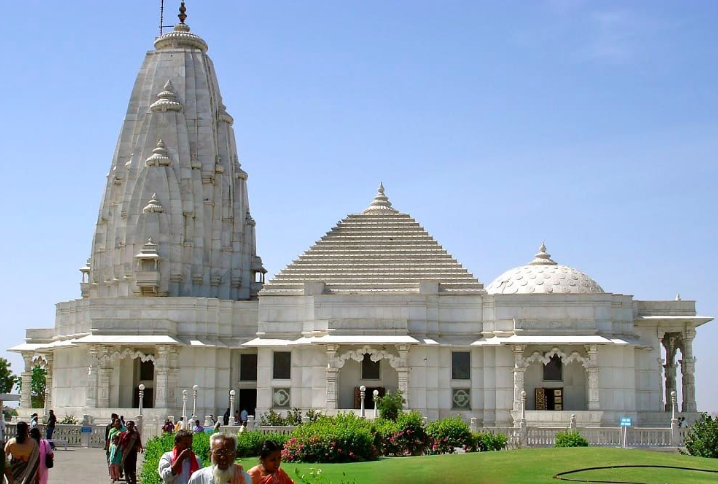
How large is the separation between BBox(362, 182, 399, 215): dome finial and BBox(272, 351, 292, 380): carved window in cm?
901

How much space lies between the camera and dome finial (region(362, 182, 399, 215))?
2250 inches

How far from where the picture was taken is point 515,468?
24.2 m

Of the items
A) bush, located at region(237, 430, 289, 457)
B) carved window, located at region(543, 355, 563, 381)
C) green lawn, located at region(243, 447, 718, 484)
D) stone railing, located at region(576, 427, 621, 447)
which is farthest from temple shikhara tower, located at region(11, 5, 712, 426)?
green lawn, located at region(243, 447, 718, 484)

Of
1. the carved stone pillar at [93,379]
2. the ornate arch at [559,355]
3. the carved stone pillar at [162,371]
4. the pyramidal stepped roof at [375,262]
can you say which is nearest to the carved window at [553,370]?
the ornate arch at [559,355]

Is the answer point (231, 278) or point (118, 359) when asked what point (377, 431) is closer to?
→ point (118, 359)

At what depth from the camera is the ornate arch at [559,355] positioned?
49.8m

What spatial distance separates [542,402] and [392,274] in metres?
9.55

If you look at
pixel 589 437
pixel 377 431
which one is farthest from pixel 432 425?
pixel 589 437

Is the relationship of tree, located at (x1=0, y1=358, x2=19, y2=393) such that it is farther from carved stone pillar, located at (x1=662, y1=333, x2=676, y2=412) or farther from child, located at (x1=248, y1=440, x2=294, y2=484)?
child, located at (x1=248, y1=440, x2=294, y2=484)

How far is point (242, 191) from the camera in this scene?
64.1 meters

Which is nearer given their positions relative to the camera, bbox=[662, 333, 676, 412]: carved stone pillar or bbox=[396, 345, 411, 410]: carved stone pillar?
bbox=[396, 345, 411, 410]: carved stone pillar

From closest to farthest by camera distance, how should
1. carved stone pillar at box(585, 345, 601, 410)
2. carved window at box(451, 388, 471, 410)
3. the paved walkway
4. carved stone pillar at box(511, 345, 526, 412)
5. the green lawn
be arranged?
the green lawn, the paved walkway, carved stone pillar at box(585, 345, 601, 410), carved stone pillar at box(511, 345, 526, 412), carved window at box(451, 388, 471, 410)

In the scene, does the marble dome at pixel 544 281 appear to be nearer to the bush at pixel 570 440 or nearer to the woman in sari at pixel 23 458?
the bush at pixel 570 440

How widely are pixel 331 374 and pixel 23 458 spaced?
3388cm
